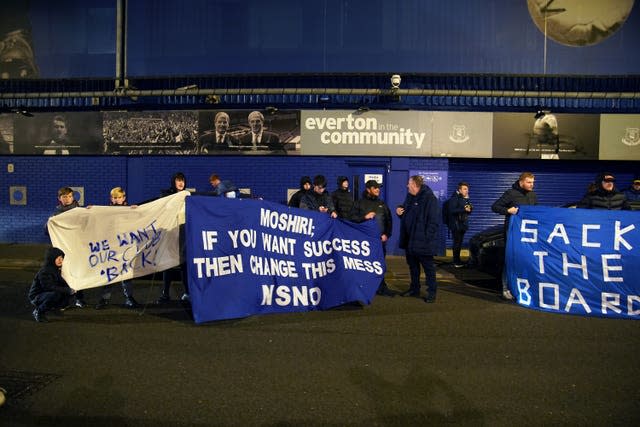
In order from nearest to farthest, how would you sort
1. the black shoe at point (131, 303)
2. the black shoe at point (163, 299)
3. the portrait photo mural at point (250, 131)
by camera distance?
the black shoe at point (131, 303) < the black shoe at point (163, 299) < the portrait photo mural at point (250, 131)

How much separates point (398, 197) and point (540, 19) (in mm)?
6087

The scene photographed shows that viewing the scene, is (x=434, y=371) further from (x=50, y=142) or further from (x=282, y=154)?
(x=50, y=142)

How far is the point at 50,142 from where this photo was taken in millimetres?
14359

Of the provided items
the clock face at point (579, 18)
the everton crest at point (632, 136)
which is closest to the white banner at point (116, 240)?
the clock face at point (579, 18)

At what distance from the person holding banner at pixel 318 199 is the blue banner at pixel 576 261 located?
295cm

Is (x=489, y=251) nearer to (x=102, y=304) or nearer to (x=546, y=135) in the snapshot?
(x=546, y=135)

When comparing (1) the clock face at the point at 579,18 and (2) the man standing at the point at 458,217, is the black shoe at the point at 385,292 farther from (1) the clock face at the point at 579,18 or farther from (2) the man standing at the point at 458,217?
(1) the clock face at the point at 579,18

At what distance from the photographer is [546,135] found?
13.3m

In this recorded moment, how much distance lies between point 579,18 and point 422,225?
945 cm

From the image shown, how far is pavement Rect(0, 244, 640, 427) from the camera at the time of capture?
3814 millimetres

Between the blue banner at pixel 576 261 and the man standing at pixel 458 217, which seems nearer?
the blue banner at pixel 576 261

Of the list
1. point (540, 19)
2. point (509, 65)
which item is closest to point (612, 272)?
point (509, 65)

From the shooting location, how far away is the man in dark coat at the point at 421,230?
305 inches

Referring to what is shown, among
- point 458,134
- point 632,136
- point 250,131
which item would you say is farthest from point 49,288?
point 632,136
